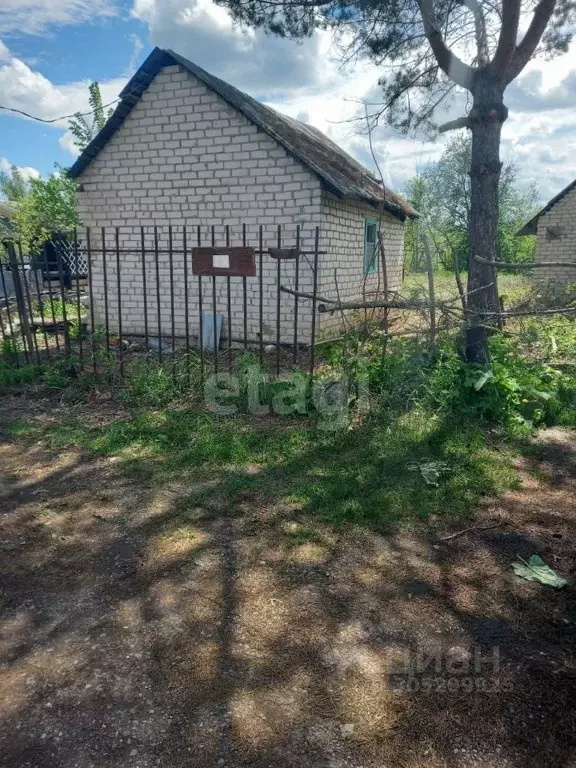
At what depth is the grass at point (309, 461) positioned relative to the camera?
3.50 m

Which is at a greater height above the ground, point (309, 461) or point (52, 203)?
point (52, 203)

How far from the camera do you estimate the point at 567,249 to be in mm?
14688

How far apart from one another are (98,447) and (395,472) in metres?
2.65

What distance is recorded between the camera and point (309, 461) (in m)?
4.19

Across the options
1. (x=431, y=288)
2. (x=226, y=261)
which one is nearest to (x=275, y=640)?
(x=431, y=288)

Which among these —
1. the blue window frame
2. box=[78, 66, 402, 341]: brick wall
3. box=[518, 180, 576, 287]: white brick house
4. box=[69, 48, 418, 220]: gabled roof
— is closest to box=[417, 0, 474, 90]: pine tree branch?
box=[69, 48, 418, 220]: gabled roof

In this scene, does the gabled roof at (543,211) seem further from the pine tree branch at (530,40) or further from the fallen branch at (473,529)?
the fallen branch at (473,529)

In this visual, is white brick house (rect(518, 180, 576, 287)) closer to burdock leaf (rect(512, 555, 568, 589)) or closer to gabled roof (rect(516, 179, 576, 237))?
gabled roof (rect(516, 179, 576, 237))

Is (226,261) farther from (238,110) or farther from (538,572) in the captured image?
(538,572)

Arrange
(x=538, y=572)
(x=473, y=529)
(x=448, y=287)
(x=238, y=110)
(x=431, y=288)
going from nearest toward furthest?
(x=538, y=572) → (x=473, y=529) → (x=431, y=288) → (x=238, y=110) → (x=448, y=287)

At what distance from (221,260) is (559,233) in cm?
1304

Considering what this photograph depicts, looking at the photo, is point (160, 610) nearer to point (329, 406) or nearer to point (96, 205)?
point (329, 406)

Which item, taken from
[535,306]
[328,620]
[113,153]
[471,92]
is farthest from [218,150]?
[328,620]

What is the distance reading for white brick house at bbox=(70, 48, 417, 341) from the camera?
749 centimetres
